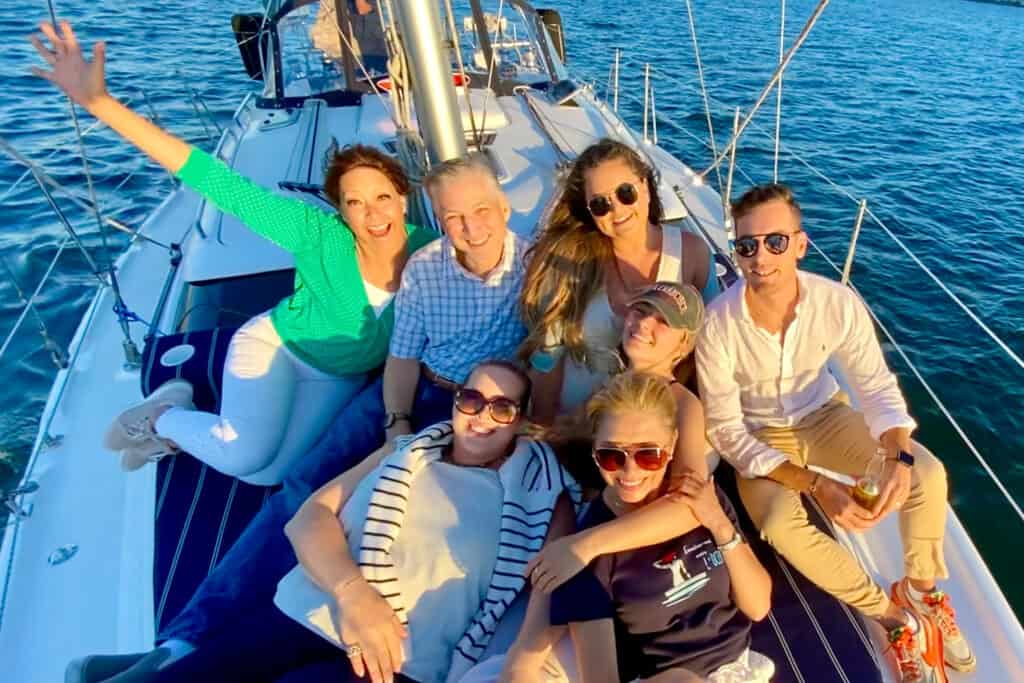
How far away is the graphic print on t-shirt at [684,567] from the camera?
170 cm

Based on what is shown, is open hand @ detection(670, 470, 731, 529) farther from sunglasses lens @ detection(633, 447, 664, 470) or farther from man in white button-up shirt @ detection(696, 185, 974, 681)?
man in white button-up shirt @ detection(696, 185, 974, 681)

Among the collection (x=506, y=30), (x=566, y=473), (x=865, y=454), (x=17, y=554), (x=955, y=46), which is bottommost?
(x=955, y=46)

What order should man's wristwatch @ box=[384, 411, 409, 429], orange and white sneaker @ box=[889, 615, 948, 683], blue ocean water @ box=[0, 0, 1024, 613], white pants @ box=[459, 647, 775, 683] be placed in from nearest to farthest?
white pants @ box=[459, 647, 775, 683], orange and white sneaker @ box=[889, 615, 948, 683], man's wristwatch @ box=[384, 411, 409, 429], blue ocean water @ box=[0, 0, 1024, 613]

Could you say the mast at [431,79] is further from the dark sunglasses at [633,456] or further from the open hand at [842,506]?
the open hand at [842,506]

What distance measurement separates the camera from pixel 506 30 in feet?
20.8

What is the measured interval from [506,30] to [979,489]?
17.1 feet

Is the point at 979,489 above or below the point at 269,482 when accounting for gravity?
below

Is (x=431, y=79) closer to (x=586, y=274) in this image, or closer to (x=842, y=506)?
(x=586, y=274)

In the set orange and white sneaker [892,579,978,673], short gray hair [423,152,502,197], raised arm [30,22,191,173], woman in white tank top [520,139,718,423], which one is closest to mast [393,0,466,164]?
short gray hair [423,152,502,197]

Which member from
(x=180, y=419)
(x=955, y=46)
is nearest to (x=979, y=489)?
(x=180, y=419)

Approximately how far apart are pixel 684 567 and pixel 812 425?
33.4 inches

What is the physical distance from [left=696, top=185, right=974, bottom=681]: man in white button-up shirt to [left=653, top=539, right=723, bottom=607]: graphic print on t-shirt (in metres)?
0.38

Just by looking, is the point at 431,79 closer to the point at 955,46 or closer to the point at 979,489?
the point at 979,489

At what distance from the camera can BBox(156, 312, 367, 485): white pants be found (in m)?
2.47
